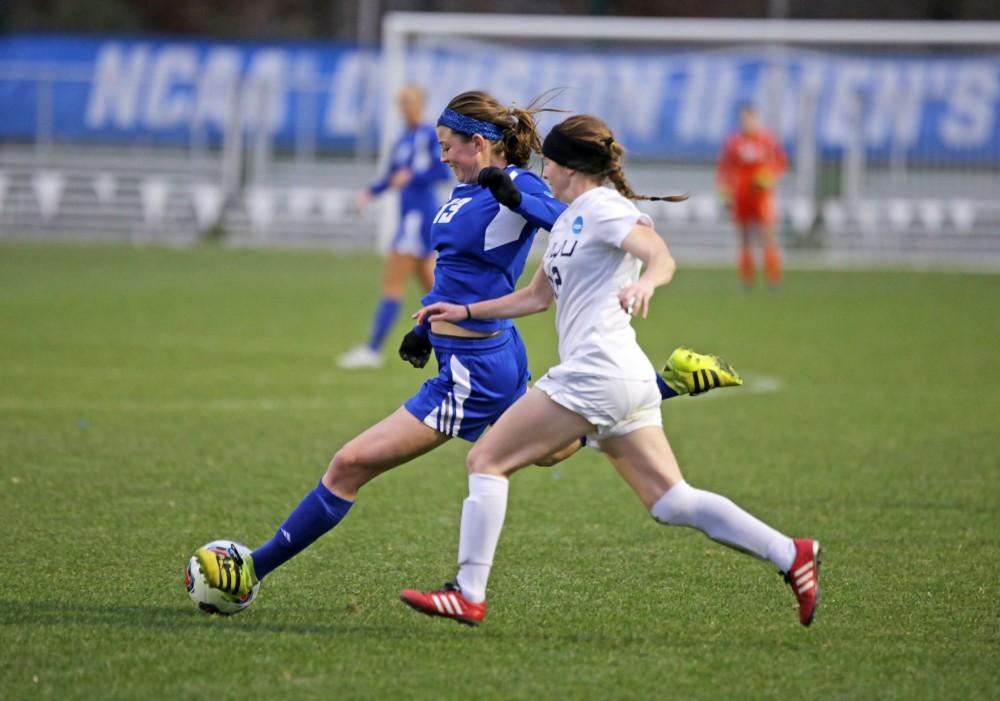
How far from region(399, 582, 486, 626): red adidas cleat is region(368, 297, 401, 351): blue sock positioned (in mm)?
7868

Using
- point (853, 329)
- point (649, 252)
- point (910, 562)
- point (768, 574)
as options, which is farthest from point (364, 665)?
point (853, 329)

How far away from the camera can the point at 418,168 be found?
13.0m

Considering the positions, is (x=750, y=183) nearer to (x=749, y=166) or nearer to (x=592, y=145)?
(x=749, y=166)

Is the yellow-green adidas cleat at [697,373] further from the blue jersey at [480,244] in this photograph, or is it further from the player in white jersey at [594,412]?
the blue jersey at [480,244]

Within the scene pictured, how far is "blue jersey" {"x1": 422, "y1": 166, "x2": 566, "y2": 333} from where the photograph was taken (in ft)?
17.7

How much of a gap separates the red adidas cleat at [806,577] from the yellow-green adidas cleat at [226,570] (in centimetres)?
187

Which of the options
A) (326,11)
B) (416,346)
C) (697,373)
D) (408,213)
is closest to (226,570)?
(416,346)

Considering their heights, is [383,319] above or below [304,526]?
below

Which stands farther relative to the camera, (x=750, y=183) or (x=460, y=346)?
(x=750, y=183)

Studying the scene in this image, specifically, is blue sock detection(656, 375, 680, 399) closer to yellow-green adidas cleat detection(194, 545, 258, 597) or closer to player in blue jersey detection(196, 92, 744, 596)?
player in blue jersey detection(196, 92, 744, 596)

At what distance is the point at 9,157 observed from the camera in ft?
97.9

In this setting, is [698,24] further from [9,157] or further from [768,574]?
[768,574]

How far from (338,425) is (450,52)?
17.1 meters

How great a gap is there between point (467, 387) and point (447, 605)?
814 mm
